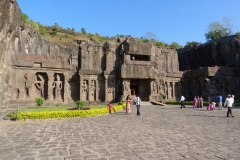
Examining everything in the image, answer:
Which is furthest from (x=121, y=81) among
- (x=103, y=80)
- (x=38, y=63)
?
(x=38, y=63)

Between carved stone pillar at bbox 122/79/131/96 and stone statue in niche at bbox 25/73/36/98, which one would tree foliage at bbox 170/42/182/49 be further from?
stone statue in niche at bbox 25/73/36/98

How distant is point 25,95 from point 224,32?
6669cm

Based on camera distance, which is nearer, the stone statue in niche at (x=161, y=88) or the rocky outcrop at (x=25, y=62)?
the rocky outcrop at (x=25, y=62)

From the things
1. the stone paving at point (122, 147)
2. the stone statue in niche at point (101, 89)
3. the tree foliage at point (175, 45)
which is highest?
the tree foliage at point (175, 45)

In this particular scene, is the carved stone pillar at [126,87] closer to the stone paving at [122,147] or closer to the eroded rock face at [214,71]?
the eroded rock face at [214,71]

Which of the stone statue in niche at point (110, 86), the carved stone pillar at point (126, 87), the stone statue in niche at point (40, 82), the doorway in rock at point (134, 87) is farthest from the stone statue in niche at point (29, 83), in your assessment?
the doorway in rock at point (134, 87)

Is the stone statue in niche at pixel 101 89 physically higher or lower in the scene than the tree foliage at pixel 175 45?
lower

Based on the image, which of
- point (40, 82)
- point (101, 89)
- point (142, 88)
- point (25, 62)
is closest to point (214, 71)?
point (142, 88)

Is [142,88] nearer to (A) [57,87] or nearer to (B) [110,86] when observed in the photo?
(B) [110,86]

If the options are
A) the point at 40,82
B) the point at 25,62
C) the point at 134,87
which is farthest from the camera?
the point at 134,87

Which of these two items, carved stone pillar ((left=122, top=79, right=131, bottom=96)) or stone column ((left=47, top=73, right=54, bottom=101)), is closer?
stone column ((left=47, top=73, right=54, bottom=101))

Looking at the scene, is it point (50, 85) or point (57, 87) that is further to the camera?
point (57, 87)

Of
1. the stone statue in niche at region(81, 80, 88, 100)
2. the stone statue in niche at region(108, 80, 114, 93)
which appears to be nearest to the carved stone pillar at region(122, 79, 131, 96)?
the stone statue in niche at region(108, 80, 114, 93)

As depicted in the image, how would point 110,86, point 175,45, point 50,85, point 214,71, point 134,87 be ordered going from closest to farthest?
point 50,85
point 110,86
point 214,71
point 134,87
point 175,45
